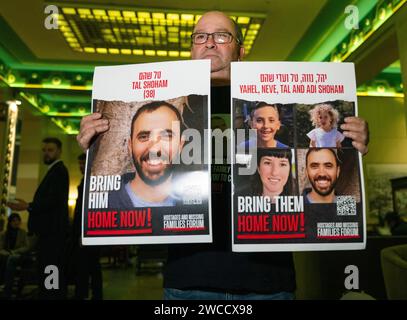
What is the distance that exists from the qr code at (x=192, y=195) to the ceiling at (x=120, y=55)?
2724mm

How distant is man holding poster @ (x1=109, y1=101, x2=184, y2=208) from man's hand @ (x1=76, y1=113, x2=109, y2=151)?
66mm

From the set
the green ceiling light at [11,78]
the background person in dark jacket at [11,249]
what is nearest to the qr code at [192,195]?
the background person in dark jacket at [11,249]

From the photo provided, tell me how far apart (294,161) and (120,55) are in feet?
12.0

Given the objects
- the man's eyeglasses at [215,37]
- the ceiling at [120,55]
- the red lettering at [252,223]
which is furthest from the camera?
the ceiling at [120,55]

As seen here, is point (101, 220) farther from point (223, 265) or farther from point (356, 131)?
point (356, 131)

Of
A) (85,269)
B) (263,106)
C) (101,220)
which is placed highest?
(263,106)

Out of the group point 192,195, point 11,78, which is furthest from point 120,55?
point 192,195

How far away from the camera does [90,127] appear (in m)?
0.77

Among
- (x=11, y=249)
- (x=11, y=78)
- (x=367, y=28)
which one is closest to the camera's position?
(x=367, y=28)

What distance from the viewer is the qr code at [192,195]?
2.40 ft

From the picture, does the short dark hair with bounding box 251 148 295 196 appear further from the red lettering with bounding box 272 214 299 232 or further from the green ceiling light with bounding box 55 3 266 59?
the green ceiling light with bounding box 55 3 266 59

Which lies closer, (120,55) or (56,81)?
(120,55)

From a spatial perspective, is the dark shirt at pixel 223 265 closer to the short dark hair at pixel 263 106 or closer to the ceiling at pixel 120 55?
the short dark hair at pixel 263 106

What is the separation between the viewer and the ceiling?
10.4 feet
